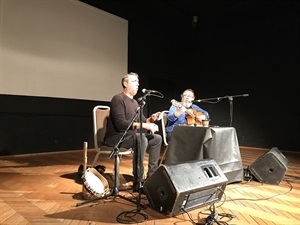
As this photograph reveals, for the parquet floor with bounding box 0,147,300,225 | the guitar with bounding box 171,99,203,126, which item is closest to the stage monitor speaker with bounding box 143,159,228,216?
the parquet floor with bounding box 0,147,300,225

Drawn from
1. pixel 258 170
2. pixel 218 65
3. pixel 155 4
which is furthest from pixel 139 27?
pixel 258 170

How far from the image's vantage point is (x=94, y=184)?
220 cm

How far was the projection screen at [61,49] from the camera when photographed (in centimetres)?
428

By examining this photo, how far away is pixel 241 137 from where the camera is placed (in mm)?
6957

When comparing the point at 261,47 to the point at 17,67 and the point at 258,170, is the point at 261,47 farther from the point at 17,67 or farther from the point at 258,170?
the point at 17,67

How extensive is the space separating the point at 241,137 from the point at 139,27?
12.3 ft

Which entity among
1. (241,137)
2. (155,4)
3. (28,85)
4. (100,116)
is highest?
(155,4)

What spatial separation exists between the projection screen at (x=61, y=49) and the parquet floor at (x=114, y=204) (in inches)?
74.6

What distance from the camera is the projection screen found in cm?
428

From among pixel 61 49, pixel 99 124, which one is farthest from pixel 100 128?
pixel 61 49

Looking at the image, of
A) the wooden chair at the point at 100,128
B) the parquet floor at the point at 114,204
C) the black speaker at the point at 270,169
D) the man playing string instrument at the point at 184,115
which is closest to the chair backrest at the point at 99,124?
the wooden chair at the point at 100,128

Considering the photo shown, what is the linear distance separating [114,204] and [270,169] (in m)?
1.86

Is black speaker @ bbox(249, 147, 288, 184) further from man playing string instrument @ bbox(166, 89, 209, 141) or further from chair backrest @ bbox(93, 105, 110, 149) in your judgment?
chair backrest @ bbox(93, 105, 110, 149)

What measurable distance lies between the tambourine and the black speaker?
1.77m
